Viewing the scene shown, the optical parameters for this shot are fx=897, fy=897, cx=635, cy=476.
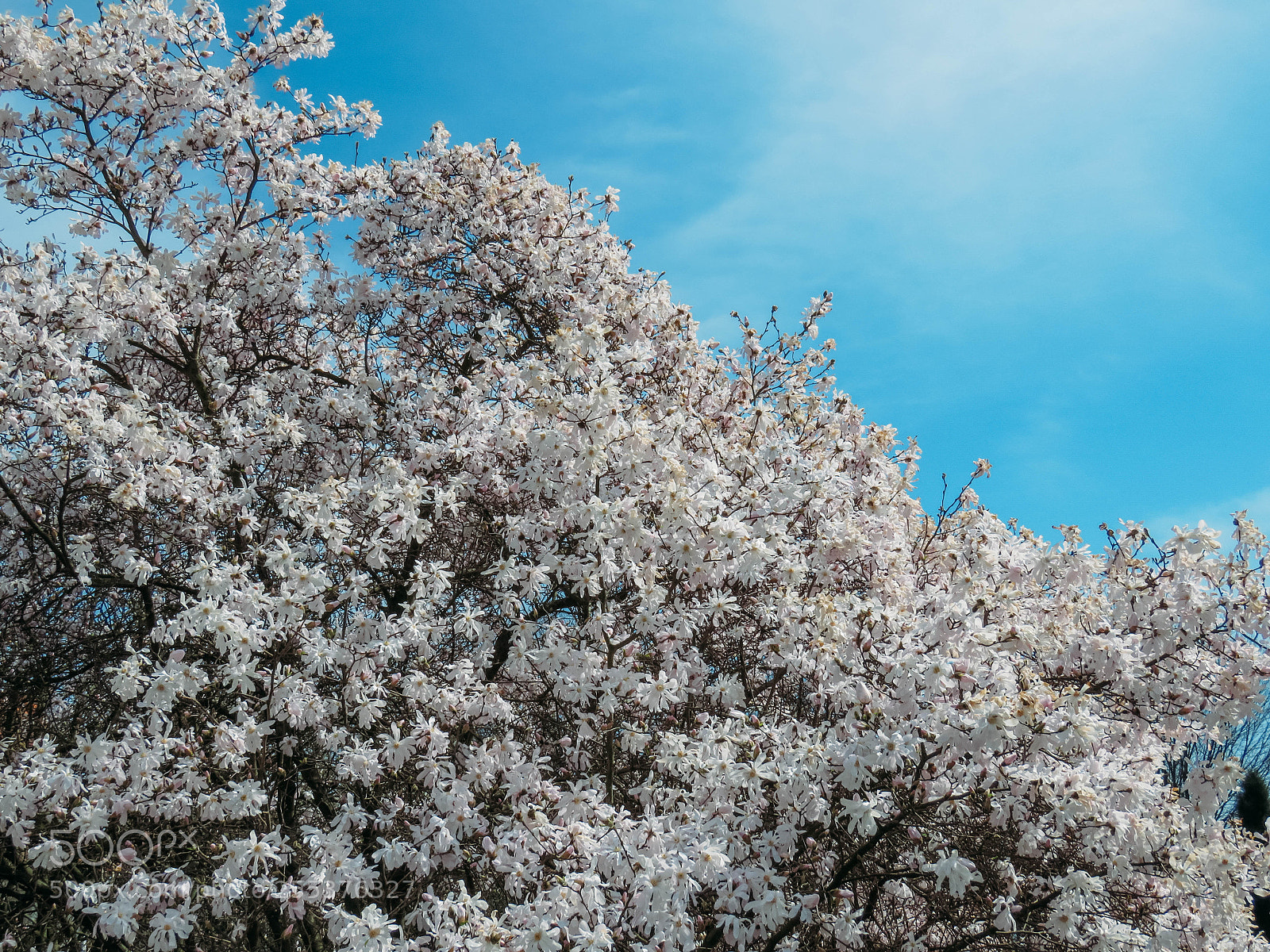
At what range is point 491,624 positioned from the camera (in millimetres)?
6699

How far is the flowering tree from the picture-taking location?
4781mm

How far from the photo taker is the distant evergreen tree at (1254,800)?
537 inches

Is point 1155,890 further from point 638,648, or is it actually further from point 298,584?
point 298,584

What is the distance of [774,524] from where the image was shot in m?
5.63
